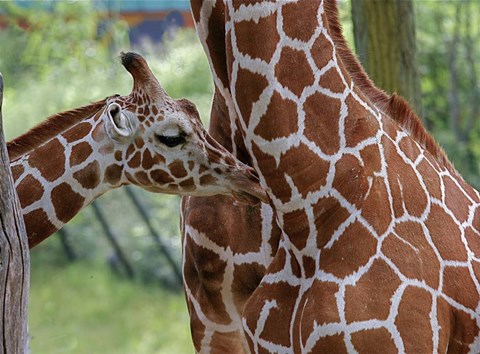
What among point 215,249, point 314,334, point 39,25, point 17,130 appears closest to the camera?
point 314,334

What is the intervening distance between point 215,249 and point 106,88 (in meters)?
8.12

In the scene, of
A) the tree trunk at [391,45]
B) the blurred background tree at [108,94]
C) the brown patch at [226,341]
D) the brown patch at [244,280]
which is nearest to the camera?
the brown patch at [244,280]

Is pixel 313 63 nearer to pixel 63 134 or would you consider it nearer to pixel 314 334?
pixel 314 334

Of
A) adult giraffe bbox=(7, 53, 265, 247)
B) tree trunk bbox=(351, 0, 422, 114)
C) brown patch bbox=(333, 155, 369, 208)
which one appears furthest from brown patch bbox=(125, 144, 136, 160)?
tree trunk bbox=(351, 0, 422, 114)

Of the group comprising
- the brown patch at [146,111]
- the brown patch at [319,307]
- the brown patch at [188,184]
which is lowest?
the brown patch at [319,307]

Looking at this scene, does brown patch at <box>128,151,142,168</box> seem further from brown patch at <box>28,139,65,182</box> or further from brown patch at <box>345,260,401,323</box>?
brown patch at <box>345,260,401,323</box>

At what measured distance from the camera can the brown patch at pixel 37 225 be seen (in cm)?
310

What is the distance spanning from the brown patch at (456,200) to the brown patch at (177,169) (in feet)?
2.73

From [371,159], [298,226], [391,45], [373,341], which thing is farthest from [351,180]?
[391,45]

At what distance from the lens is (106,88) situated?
10930 mm

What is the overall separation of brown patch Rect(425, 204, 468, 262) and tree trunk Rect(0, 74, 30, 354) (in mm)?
1023

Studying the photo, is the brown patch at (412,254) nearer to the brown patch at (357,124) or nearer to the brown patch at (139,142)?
the brown patch at (357,124)

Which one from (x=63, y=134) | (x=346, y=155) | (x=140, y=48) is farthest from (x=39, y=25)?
(x=346, y=155)

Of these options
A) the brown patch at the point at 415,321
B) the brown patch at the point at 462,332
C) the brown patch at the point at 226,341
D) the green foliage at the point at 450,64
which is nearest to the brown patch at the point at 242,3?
the brown patch at the point at 415,321
